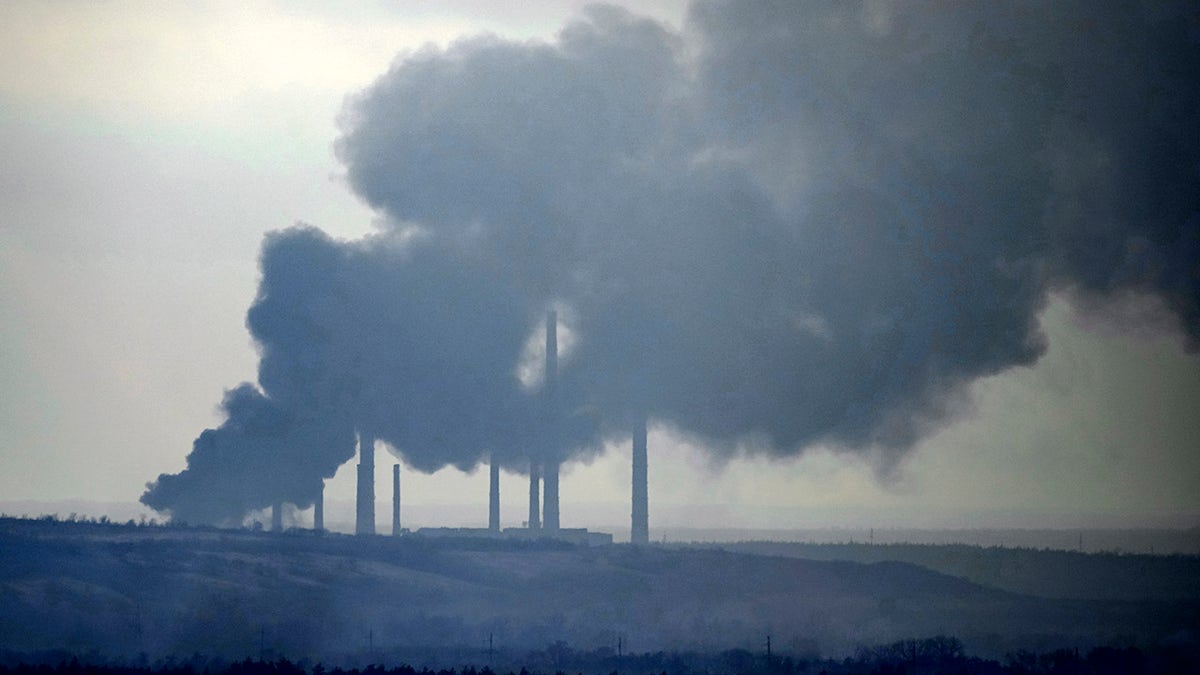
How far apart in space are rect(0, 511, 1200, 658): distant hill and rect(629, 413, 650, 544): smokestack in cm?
389

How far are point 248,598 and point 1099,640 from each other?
37086mm

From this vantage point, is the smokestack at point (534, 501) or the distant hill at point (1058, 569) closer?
the distant hill at point (1058, 569)

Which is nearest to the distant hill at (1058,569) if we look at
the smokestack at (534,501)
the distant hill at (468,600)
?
the distant hill at (468,600)

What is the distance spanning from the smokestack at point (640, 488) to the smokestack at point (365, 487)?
1535 cm

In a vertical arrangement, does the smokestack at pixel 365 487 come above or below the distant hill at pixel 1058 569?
above

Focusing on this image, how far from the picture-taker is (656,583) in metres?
97.2

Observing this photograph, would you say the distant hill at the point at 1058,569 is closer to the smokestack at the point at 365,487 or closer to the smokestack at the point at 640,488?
the smokestack at the point at 640,488

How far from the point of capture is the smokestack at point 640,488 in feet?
348

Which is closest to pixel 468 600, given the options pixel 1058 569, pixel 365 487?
pixel 365 487

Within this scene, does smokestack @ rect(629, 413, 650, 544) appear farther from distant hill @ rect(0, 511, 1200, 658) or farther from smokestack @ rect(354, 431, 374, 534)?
smokestack @ rect(354, 431, 374, 534)

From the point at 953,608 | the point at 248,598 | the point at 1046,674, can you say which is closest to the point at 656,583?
the point at 953,608

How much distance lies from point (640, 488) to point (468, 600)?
65.6ft

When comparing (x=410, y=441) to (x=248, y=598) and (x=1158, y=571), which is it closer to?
(x=248, y=598)

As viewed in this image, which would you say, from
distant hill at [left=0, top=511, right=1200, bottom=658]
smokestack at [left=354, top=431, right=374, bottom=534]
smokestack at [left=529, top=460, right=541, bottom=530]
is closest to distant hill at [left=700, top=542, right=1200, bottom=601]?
distant hill at [left=0, top=511, right=1200, bottom=658]
